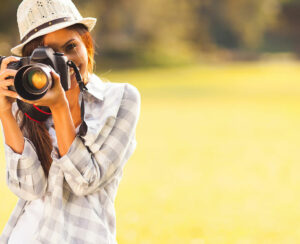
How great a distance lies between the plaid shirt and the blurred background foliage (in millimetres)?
23529

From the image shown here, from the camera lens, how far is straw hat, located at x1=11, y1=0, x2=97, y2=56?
1.79m

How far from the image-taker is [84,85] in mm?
1813

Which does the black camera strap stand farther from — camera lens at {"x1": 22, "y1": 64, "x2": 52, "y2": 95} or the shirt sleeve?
camera lens at {"x1": 22, "y1": 64, "x2": 52, "y2": 95}

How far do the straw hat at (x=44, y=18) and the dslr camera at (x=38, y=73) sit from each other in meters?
0.11

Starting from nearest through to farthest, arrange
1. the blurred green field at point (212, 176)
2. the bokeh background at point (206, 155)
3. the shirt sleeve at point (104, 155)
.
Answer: the shirt sleeve at point (104, 155) → the blurred green field at point (212, 176) → the bokeh background at point (206, 155)

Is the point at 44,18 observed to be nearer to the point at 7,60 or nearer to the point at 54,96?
the point at 7,60

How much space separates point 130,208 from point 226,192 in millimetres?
1089

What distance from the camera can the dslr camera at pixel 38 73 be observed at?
5.32 ft

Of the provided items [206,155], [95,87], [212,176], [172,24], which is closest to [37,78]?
[95,87]

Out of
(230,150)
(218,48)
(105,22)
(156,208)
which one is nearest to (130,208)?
(156,208)

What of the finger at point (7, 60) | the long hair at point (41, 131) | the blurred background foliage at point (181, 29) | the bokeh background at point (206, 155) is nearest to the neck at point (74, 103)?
the long hair at point (41, 131)

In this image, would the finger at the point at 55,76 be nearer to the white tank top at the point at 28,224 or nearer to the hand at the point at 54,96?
the hand at the point at 54,96

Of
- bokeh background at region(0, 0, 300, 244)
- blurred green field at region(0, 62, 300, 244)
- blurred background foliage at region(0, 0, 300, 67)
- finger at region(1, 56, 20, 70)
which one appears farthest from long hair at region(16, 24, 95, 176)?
blurred background foliage at region(0, 0, 300, 67)

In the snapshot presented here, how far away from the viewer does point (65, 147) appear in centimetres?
174
